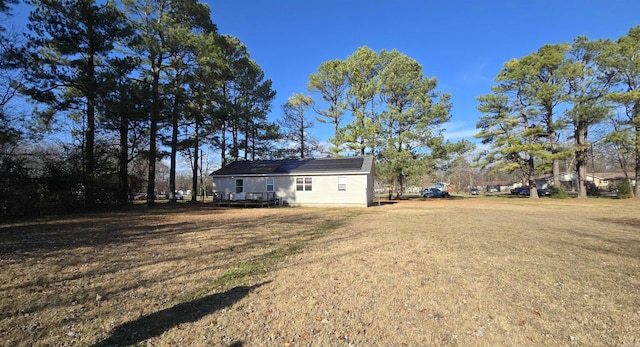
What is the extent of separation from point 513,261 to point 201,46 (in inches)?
791

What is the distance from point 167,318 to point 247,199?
19.1 meters

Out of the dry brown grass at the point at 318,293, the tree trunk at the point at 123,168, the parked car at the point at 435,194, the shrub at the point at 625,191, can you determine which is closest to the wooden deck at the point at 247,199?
the tree trunk at the point at 123,168

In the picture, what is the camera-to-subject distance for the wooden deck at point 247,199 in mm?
21719

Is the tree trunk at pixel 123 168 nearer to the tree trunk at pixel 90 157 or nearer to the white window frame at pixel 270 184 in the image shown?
the tree trunk at pixel 90 157

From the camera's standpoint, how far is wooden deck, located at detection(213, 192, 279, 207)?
2172cm

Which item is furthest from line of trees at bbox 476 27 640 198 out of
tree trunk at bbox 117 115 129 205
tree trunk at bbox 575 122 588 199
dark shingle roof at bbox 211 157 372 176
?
tree trunk at bbox 117 115 129 205

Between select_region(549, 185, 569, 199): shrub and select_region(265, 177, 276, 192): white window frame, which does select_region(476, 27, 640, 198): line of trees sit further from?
select_region(265, 177, 276, 192): white window frame

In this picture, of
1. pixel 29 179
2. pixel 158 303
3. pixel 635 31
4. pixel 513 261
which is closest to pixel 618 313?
pixel 513 261

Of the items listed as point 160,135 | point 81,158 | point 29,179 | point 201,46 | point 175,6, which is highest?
point 175,6

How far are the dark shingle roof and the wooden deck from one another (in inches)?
72.4

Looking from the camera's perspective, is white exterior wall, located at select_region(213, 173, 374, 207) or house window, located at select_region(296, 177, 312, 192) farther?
house window, located at select_region(296, 177, 312, 192)

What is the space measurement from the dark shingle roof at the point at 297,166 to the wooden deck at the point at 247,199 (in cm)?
184

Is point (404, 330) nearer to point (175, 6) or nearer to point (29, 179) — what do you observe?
point (29, 179)

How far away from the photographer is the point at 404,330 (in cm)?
314
